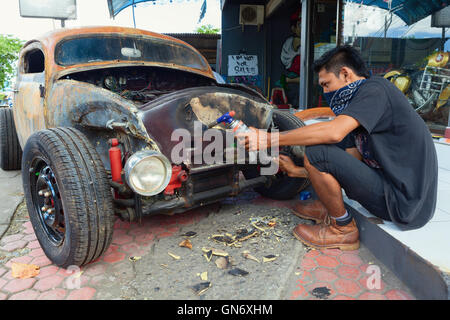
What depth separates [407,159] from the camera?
6.39 feet

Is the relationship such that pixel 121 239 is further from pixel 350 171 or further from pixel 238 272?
pixel 350 171

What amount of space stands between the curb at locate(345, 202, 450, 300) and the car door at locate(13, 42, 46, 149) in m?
2.76

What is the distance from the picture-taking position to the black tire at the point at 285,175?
2.79 metres

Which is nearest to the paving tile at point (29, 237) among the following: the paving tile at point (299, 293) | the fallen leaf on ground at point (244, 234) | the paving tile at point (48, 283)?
the paving tile at point (48, 283)

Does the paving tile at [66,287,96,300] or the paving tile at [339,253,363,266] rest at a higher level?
the paving tile at [66,287,96,300]

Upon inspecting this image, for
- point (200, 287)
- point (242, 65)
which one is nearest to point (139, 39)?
point (200, 287)

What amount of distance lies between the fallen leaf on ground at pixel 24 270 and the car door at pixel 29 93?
120 cm

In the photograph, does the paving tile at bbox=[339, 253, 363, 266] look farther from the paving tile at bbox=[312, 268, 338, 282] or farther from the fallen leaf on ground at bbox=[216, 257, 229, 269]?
the fallen leaf on ground at bbox=[216, 257, 229, 269]

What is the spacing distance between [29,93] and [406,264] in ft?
11.3

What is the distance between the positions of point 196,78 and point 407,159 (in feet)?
7.94

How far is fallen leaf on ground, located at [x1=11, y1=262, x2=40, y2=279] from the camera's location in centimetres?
203

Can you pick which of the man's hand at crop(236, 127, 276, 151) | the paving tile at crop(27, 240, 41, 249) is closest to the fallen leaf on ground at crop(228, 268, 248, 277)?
the man's hand at crop(236, 127, 276, 151)

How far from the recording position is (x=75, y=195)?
5.99ft
